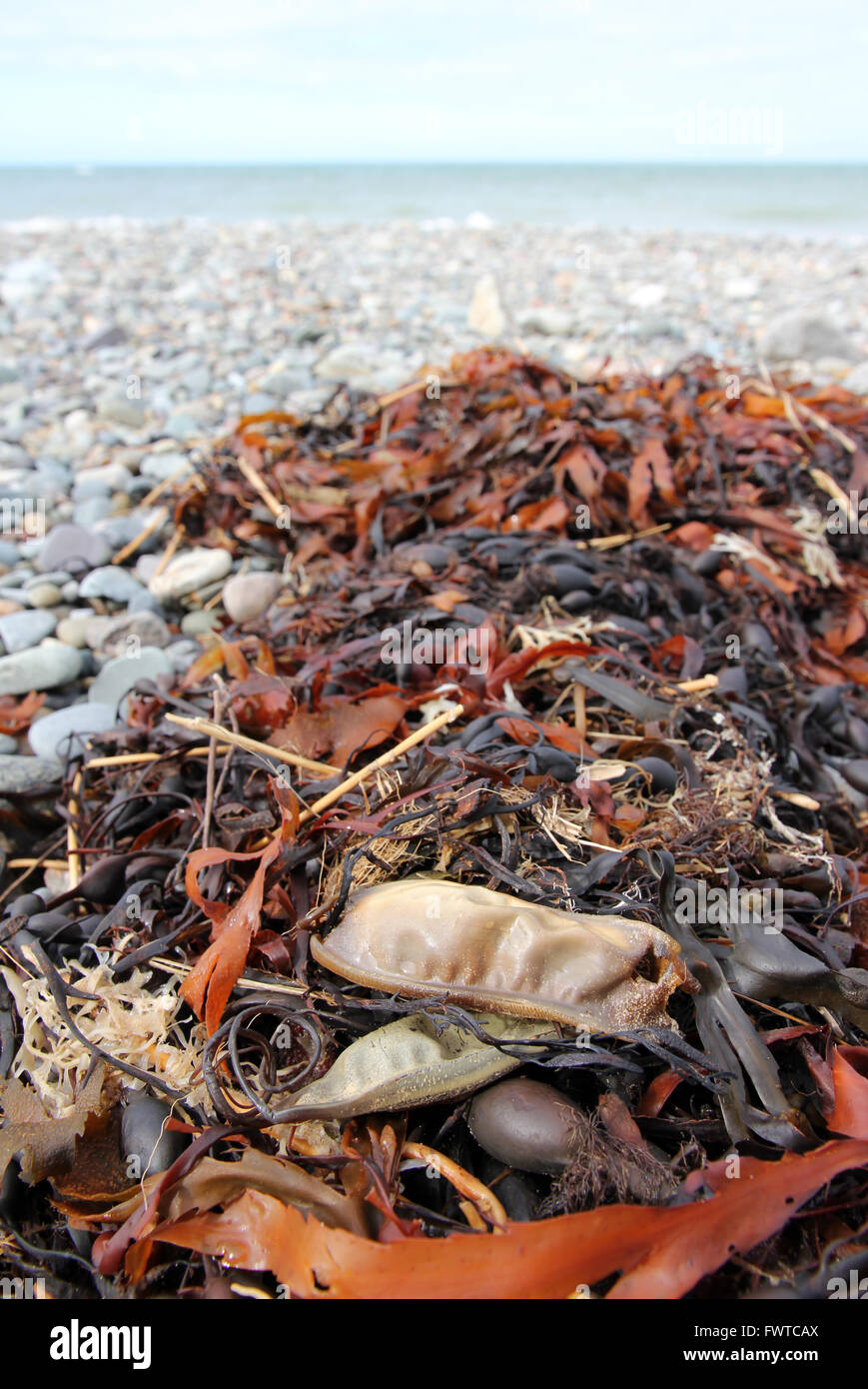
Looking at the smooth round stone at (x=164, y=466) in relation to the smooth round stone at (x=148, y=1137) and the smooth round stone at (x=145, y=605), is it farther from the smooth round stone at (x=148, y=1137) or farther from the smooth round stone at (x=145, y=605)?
the smooth round stone at (x=148, y=1137)

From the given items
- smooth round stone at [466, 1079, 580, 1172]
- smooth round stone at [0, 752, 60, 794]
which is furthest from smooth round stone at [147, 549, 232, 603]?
smooth round stone at [466, 1079, 580, 1172]

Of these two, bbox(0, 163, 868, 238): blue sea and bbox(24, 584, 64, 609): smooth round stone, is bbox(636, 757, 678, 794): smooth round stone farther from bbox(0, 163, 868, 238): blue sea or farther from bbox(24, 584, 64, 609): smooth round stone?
bbox(0, 163, 868, 238): blue sea

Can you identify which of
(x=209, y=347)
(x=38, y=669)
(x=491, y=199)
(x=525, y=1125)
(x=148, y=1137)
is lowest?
(x=148, y=1137)

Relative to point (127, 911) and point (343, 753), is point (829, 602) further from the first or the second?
point (127, 911)

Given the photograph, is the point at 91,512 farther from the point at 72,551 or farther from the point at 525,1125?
the point at 525,1125

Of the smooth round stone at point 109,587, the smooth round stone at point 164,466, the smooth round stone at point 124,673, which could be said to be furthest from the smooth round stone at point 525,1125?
the smooth round stone at point 164,466

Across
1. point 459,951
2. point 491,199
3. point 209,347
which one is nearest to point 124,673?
point 459,951
